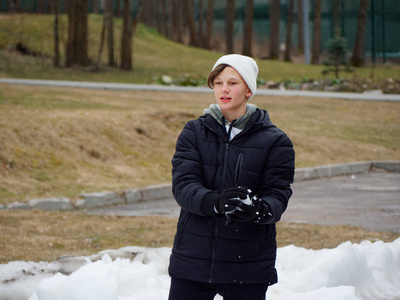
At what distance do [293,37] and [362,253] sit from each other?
62.5 meters

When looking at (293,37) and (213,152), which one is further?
(293,37)

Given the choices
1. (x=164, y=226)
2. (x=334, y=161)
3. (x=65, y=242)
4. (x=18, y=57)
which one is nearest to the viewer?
(x=65, y=242)

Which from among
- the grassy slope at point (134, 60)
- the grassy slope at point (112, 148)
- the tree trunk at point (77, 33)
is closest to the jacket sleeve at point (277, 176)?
the grassy slope at point (112, 148)

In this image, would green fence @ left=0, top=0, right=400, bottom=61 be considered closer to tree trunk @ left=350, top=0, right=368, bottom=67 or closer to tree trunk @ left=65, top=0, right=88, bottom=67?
tree trunk @ left=350, top=0, right=368, bottom=67

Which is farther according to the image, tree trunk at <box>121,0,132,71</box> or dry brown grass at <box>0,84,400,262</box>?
tree trunk at <box>121,0,132,71</box>

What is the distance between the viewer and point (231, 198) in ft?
10.1

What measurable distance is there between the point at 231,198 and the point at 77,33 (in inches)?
1269

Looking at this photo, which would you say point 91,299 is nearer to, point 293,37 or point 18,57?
point 18,57

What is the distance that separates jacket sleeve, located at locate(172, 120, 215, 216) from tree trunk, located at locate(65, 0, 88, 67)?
104 feet

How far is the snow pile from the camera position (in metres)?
5.30

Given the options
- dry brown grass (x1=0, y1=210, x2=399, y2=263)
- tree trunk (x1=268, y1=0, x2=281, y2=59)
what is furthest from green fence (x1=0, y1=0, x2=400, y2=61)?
dry brown grass (x1=0, y1=210, x2=399, y2=263)

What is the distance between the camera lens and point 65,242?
25.1ft

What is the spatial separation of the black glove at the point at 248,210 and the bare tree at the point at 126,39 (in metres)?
34.2

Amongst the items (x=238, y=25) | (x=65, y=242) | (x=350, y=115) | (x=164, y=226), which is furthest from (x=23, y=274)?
(x=238, y=25)
